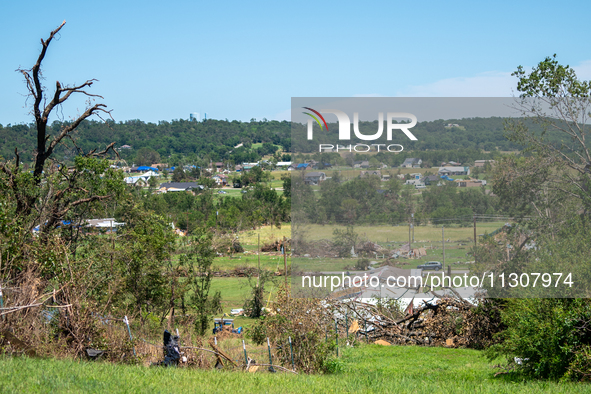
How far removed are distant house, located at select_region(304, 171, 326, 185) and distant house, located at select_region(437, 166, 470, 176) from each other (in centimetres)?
300

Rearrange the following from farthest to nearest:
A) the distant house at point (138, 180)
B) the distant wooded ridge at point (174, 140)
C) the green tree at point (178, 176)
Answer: the green tree at point (178, 176)
the distant wooded ridge at point (174, 140)
the distant house at point (138, 180)

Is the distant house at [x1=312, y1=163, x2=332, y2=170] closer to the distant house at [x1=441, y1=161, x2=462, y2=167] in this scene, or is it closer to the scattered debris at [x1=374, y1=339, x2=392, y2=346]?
the distant house at [x1=441, y1=161, x2=462, y2=167]

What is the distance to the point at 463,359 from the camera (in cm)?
1076

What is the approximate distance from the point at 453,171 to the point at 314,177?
3.55 meters

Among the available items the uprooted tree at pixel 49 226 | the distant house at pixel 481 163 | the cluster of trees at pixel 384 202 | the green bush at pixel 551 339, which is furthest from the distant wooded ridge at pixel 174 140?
the green bush at pixel 551 339

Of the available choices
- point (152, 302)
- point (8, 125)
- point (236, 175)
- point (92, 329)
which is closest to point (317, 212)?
point (92, 329)

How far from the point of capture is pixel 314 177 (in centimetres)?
1159

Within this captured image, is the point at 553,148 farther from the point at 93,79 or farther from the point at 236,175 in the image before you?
the point at 236,175

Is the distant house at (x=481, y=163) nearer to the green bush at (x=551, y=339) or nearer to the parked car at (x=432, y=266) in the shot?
the parked car at (x=432, y=266)

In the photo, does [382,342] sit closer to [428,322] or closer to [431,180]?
[428,322]

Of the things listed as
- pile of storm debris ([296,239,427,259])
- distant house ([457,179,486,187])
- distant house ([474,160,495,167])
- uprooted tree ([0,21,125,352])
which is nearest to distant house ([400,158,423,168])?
distant house ([457,179,486,187])

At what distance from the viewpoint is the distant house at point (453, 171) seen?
12.2 metres

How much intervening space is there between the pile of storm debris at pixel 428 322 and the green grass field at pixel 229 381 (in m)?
3.50

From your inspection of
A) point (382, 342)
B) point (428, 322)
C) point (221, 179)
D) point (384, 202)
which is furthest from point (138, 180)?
point (384, 202)
